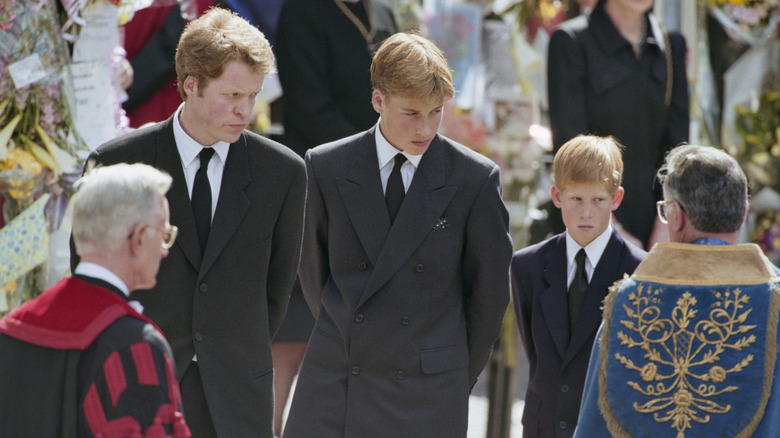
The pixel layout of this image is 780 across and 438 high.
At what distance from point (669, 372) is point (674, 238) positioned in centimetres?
38

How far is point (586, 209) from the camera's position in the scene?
468 cm

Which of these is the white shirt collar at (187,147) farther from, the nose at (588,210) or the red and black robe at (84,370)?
the nose at (588,210)

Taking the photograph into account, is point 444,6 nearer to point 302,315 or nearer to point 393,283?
point 302,315

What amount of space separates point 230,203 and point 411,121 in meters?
0.65

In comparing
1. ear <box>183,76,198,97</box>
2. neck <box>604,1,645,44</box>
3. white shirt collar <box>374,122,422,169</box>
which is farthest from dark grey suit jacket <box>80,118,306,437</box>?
neck <box>604,1,645,44</box>

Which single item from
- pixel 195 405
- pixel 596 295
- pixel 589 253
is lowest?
pixel 195 405

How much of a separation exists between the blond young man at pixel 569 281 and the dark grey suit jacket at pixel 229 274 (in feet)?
3.24

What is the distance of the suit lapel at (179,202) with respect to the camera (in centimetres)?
400

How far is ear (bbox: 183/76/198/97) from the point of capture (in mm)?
4098

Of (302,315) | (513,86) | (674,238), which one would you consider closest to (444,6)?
(513,86)

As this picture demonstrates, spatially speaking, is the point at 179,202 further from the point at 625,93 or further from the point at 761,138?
the point at 761,138

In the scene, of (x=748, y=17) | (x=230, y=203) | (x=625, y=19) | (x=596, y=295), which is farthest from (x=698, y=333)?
(x=748, y=17)

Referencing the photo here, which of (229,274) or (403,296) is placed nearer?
(229,274)

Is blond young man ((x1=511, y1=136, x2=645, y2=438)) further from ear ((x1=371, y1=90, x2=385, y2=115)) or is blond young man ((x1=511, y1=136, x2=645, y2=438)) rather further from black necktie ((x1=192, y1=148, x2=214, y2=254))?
black necktie ((x1=192, y1=148, x2=214, y2=254))
